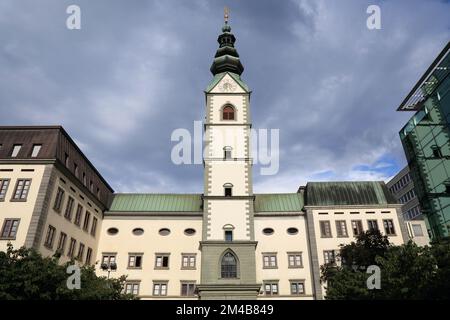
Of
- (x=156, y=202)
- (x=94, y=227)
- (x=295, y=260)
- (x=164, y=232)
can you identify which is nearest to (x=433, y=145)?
(x=295, y=260)

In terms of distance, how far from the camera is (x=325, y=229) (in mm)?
42344

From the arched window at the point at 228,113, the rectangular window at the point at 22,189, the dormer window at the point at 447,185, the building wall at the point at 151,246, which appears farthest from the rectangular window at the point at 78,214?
the dormer window at the point at 447,185

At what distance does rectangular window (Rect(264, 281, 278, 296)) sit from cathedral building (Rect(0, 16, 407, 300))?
116mm

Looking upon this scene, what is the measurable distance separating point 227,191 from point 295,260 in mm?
11908

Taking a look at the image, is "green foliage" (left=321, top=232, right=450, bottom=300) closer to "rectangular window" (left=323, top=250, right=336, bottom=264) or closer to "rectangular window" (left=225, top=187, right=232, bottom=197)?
"rectangular window" (left=323, top=250, right=336, bottom=264)

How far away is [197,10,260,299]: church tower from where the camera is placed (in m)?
37.8

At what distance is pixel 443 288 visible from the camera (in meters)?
18.5

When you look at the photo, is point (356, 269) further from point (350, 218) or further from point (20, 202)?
point (20, 202)

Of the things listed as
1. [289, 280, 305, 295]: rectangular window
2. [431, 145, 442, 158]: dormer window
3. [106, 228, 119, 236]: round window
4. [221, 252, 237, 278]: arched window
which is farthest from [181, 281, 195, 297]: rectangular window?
[431, 145, 442, 158]: dormer window

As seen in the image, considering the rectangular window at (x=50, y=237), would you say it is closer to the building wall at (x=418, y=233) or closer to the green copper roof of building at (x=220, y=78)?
the green copper roof of building at (x=220, y=78)

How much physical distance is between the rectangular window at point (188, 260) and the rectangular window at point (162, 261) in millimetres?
1952

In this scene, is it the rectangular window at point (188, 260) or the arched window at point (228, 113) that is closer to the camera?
the rectangular window at point (188, 260)

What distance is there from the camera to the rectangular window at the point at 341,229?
137 ft

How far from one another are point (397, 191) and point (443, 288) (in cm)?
7548
